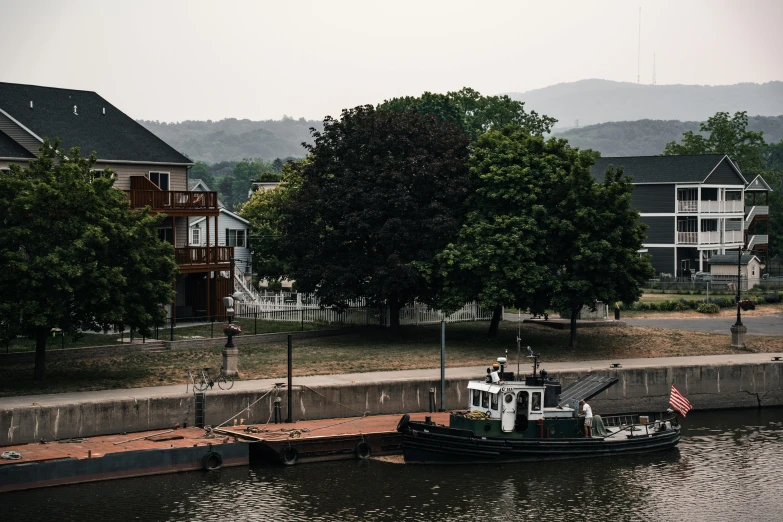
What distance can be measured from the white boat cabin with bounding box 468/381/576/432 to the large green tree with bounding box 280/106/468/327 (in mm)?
15086

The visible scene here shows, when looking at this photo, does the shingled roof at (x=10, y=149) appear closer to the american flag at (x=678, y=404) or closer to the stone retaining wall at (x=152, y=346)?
the stone retaining wall at (x=152, y=346)

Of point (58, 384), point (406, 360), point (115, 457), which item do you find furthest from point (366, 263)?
point (115, 457)

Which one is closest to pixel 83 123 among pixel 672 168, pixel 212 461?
pixel 212 461

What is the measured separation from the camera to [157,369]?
151 ft

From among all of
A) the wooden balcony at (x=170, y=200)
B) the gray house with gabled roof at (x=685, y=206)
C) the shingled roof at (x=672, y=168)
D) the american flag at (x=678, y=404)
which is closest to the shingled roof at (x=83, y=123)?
the wooden balcony at (x=170, y=200)

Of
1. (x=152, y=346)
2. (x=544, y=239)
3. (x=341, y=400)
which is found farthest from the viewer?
(x=544, y=239)

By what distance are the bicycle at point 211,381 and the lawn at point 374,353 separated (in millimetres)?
959

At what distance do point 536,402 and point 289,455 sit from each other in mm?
9332

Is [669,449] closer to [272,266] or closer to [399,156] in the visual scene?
[399,156]

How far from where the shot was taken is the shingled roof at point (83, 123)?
59844 millimetres

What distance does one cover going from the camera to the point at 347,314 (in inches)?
2409

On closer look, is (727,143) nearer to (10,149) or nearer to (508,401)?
(10,149)

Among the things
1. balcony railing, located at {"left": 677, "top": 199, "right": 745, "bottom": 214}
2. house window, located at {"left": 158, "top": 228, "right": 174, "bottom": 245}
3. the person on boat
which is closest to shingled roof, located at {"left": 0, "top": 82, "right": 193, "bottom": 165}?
house window, located at {"left": 158, "top": 228, "right": 174, "bottom": 245}

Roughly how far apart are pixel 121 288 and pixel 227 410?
651 cm
